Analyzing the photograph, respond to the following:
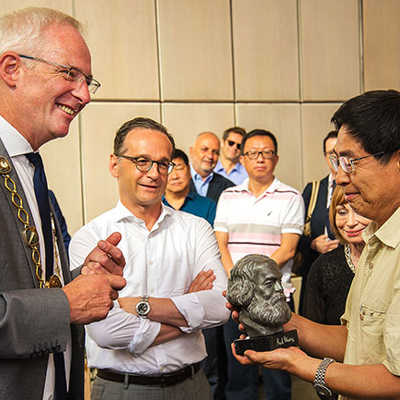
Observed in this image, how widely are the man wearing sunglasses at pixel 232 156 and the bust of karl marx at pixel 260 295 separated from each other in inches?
143

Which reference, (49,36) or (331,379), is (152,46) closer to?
(49,36)

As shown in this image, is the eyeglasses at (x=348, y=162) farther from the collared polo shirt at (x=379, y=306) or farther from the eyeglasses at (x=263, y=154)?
the eyeglasses at (x=263, y=154)

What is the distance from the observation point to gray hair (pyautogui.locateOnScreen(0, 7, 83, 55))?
5.35 feet

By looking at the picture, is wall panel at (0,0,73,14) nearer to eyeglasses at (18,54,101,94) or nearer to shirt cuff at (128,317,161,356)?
eyeglasses at (18,54,101,94)

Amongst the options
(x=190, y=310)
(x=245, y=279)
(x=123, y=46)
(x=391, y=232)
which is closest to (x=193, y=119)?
(x=123, y=46)

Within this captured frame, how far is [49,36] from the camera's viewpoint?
166cm

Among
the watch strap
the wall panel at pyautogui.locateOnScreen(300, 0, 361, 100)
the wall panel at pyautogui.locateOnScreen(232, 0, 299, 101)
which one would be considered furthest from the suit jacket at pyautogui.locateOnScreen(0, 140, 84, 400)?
the wall panel at pyautogui.locateOnScreen(300, 0, 361, 100)

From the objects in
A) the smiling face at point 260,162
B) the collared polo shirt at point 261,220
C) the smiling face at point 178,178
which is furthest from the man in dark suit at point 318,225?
the smiling face at point 178,178

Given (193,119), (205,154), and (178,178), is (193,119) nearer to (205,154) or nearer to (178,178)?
(205,154)

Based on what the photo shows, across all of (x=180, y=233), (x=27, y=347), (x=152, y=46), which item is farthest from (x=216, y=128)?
(x=27, y=347)

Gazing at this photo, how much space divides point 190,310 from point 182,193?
6.44ft

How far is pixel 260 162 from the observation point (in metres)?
4.15

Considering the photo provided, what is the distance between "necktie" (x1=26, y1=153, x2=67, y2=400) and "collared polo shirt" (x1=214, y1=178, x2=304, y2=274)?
236 centimetres

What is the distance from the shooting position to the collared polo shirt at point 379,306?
1.52 metres
